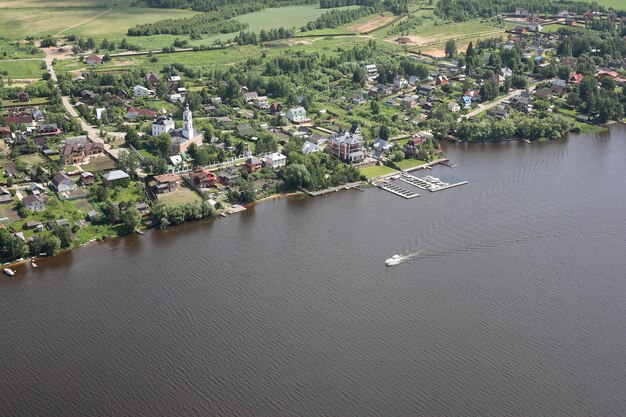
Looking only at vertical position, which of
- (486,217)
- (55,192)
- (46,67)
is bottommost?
(486,217)

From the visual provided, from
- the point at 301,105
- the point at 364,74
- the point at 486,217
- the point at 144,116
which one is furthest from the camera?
the point at 364,74

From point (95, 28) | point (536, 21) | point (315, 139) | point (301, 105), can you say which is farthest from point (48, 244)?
point (536, 21)

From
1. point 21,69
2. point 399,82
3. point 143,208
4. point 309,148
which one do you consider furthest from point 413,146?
point 21,69

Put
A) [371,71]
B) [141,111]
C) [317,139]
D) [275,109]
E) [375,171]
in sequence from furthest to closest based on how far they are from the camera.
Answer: [371,71] → [275,109] → [141,111] → [317,139] → [375,171]

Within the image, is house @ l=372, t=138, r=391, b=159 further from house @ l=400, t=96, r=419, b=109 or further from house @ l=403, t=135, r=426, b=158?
house @ l=400, t=96, r=419, b=109

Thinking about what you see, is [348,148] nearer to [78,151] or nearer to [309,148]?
[309,148]

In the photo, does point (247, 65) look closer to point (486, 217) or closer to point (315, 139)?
point (315, 139)

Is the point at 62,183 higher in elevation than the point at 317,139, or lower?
higher

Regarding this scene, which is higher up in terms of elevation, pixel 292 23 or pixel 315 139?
pixel 292 23

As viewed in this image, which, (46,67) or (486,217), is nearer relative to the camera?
(486,217)
